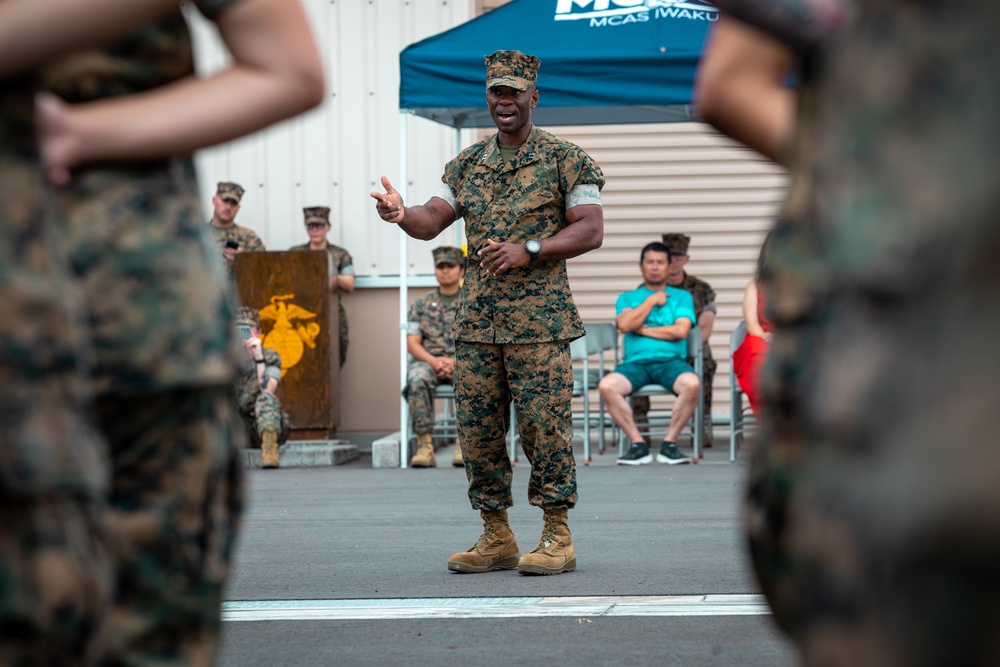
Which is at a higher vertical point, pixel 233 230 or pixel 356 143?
pixel 356 143

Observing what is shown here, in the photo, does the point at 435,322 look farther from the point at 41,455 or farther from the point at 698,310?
the point at 41,455

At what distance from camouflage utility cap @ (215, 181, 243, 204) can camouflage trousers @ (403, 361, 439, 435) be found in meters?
2.58

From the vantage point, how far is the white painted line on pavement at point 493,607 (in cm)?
518

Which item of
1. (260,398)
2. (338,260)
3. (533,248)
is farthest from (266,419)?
(533,248)

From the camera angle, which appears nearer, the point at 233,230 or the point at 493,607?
the point at 493,607

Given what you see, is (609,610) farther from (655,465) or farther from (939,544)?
(655,465)

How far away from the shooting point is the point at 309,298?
523 inches

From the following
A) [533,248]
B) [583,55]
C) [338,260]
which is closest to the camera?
[533,248]

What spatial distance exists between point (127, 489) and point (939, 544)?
4.27ft

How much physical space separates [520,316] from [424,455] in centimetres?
612

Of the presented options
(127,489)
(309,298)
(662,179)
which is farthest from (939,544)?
(662,179)

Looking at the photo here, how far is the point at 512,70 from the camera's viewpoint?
20.8ft

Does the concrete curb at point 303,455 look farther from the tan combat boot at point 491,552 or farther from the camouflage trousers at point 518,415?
the camouflage trousers at point 518,415

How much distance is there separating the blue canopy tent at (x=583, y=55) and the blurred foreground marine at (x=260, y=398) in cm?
246
